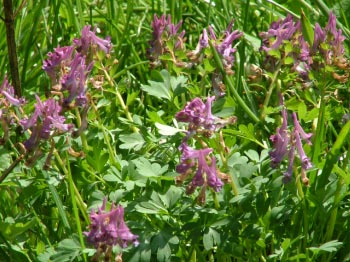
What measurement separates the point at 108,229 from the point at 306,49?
966 millimetres

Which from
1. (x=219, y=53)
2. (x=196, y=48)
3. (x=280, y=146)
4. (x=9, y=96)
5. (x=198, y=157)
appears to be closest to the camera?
(x=198, y=157)

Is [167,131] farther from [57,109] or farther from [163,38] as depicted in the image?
[163,38]

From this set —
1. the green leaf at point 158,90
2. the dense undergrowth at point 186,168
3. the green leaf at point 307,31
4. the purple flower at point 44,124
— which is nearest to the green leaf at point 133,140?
the dense undergrowth at point 186,168

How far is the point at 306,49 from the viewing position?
7.68 ft

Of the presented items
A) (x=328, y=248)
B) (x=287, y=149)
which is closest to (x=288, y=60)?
(x=287, y=149)

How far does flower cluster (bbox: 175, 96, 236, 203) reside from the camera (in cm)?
184

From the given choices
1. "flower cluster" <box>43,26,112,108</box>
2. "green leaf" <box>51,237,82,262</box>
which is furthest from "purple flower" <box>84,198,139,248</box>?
"flower cluster" <box>43,26,112,108</box>

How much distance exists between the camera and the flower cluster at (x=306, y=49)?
7.13ft

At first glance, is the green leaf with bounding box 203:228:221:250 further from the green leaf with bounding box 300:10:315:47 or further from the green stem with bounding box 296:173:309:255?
the green leaf with bounding box 300:10:315:47

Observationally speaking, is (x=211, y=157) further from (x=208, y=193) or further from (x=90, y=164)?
(x=90, y=164)

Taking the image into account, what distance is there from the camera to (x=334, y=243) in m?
1.92

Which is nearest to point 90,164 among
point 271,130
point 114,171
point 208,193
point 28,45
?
point 114,171

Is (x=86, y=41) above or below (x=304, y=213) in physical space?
above

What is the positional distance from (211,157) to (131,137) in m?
0.36
